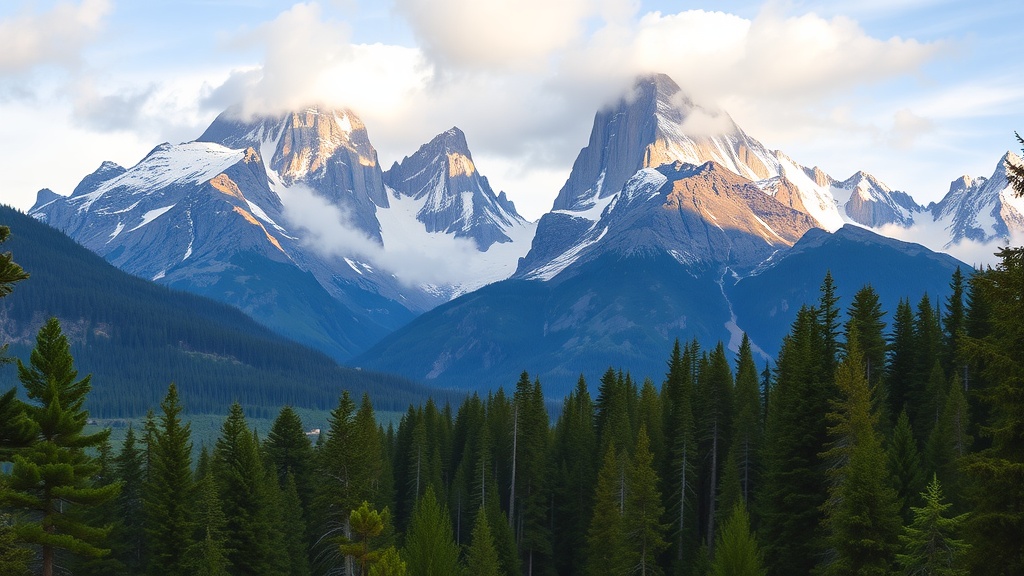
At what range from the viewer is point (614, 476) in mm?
80812

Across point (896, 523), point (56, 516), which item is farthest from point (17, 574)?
point (896, 523)

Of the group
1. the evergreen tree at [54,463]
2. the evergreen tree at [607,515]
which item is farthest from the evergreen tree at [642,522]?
the evergreen tree at [54,463]

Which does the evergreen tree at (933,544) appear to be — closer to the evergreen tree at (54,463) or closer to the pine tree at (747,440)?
the evergreen tree at (54,463)

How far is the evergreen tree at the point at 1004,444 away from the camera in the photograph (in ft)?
106

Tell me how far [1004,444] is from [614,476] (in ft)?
161

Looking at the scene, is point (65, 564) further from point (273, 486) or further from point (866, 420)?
point (866, 420)

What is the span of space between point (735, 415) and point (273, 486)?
122ft

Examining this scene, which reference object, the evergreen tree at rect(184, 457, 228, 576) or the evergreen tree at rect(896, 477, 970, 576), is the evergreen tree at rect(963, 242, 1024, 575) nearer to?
the evergreen tree at rect(896, 477, 970, 576)

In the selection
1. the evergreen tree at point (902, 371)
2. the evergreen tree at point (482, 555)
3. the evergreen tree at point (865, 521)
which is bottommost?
the evergreen tree at point (482, 555)

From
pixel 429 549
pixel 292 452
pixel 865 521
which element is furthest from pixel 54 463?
pixel 292 452

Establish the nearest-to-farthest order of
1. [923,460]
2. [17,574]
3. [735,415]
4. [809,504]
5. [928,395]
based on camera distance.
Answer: [17,574]
[809,504]
[923,460]
[928,395]
[735,415]

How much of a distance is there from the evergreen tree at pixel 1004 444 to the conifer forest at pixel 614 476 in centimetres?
7

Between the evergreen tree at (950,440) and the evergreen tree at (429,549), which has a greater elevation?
the evergreen tree at (950,440)

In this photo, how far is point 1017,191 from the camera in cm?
3241
